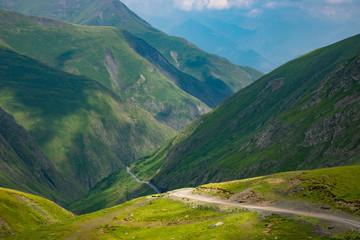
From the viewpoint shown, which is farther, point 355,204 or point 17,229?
point 17,229

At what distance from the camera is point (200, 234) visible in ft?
181

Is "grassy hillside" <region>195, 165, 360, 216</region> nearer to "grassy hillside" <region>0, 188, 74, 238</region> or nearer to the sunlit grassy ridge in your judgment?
the sunlit grassy ridge

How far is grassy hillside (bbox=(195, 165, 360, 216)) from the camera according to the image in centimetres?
6157

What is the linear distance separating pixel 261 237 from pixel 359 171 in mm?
38025

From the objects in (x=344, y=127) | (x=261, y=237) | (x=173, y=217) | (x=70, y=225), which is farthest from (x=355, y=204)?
(x=344, y=127)

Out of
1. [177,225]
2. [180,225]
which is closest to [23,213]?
[177,225]

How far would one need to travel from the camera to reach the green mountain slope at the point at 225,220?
51.1m

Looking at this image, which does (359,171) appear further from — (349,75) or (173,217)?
(349,75)

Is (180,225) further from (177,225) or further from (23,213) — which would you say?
(23,213)

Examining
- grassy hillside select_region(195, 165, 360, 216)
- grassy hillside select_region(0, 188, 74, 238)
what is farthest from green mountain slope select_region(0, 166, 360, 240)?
grassy hillside select_region(0, 188, 74, 238)

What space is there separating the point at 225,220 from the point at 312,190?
788 inches

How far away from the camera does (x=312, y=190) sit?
2682 inches

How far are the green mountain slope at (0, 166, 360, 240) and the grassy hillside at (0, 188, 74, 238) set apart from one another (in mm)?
1761

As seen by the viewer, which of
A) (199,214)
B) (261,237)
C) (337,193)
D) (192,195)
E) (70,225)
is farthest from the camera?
(192,195)
